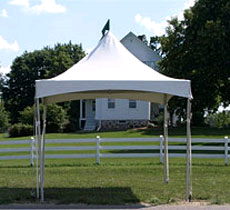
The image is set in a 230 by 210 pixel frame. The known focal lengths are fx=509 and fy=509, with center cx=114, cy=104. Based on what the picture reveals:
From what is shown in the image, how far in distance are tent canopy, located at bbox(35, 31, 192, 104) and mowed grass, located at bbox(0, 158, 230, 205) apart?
7.85ft

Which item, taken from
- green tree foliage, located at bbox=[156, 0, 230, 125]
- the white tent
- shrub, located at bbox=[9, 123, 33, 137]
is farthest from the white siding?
the white tent

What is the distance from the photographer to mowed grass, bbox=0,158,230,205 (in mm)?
11654

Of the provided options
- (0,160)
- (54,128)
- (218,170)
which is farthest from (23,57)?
(218,170)

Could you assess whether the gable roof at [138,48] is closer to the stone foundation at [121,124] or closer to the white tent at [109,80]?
the stone foundation at [121,124]

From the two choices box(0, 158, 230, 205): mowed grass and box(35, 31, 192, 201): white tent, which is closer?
box(35, 31, 192, 201): white tent

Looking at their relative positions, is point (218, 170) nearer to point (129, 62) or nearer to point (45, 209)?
point (129, 62)

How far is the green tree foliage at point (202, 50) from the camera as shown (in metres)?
31.7

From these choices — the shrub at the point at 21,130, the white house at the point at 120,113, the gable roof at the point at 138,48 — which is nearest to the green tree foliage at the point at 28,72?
the gable roof at the point at 138,48

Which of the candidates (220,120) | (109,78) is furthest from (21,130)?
(109,78)

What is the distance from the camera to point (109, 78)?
11711 mm

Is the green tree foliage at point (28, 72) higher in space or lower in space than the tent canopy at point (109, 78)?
higher

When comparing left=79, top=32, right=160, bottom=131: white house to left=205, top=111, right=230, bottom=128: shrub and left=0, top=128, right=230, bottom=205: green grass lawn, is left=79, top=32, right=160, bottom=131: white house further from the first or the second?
left=0, top=128, right=230, bottom=205: green grass lawn

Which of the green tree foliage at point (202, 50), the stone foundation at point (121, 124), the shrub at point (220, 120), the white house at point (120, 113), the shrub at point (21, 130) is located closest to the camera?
the green tree foliage at point (202, 50)

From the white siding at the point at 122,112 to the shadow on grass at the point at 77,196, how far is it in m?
38.8
